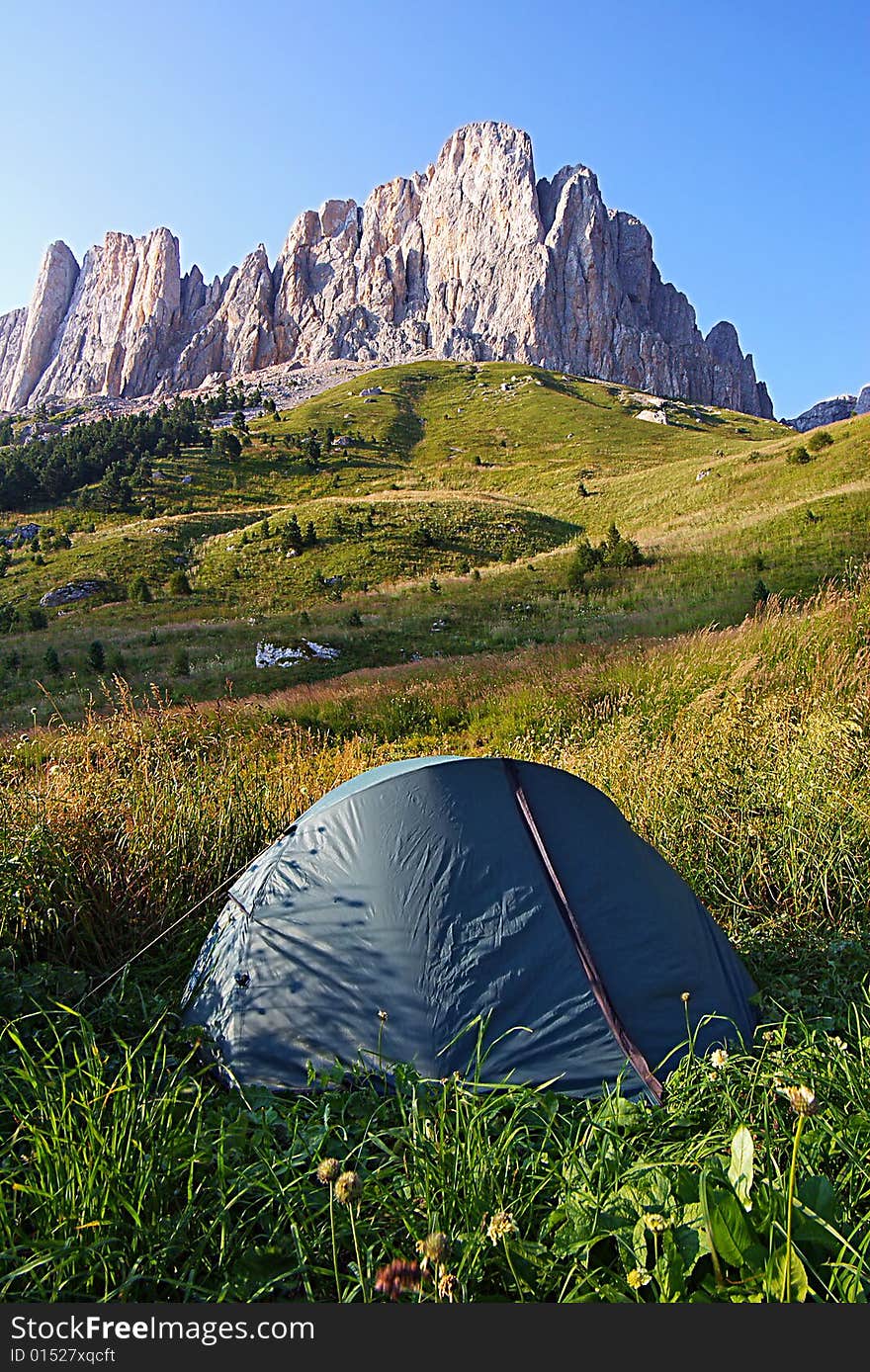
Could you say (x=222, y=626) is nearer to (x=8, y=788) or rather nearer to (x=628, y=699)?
(x=628, y=699)

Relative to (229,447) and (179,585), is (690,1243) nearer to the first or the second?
(179,585)

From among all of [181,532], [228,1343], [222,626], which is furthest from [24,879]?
[181,532]

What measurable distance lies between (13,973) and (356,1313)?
3.07 metres

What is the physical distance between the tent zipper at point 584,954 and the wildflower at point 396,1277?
1.63 metres

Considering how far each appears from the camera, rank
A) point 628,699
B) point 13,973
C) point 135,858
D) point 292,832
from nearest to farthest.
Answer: point 13,973 → point 292,832 → point 135,858 → point 628,699

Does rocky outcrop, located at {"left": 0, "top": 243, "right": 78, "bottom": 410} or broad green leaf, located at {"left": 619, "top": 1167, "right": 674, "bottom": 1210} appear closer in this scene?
broad green leaf, located at {"left": 619, "top": 1167, "right": 674, "bottom": 1210}

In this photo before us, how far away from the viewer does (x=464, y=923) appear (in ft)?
12.5

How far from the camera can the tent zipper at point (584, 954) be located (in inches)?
134

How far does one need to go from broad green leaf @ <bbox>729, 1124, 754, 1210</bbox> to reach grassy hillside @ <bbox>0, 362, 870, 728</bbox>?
31.5ft

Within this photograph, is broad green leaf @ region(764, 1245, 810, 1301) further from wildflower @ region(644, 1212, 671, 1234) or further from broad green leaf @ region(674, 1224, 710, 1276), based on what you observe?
wildflower @ region(644, 1212, 671, 1234)

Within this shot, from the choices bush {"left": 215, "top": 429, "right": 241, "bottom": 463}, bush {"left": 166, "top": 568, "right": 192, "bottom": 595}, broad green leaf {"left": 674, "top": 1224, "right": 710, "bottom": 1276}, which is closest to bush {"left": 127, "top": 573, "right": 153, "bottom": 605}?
bush {"left": 166, "top": 568, "right": 192, "bottom": 595}

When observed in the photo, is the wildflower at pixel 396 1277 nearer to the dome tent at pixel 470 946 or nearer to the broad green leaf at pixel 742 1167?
the broad green leaf at pixel 742 1167

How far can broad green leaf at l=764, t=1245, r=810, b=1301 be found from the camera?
1887 mm

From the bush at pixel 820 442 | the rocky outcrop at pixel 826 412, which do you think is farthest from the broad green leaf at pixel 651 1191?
the rocky outcrop at pixel 826 412
